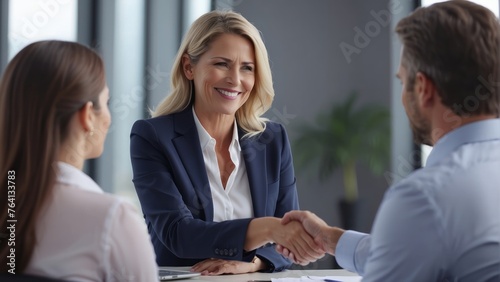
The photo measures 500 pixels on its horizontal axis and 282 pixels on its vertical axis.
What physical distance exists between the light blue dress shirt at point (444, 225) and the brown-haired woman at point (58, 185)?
504 millimetres

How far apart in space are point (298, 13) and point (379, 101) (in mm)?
1130

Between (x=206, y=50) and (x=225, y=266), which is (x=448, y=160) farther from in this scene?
(x=206, y=50)

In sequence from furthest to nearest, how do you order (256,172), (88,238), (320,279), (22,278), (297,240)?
(256,172) < (297,240) < (320,279) < (88,238) < (22,278)

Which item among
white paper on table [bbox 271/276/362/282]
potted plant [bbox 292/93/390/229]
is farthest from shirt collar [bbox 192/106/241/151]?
potted plant [bbox 292/93/390/229]

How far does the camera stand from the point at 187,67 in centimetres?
285

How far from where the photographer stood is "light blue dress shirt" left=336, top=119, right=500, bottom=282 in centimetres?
130

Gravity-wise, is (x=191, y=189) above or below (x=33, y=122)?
below

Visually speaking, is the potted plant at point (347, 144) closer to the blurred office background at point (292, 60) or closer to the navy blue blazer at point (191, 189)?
the blurred office background at point (292, 60)

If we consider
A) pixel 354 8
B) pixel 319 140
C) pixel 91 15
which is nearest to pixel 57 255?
pixel 91 15

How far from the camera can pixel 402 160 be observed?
19.4 ft

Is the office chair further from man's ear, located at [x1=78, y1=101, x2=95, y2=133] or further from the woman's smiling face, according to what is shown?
the woman's smiling face

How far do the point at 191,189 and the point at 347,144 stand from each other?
3.65 m

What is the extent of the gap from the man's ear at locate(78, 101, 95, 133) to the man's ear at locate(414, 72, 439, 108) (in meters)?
0.73

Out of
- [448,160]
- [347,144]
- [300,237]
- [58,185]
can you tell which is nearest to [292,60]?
[347,144]
